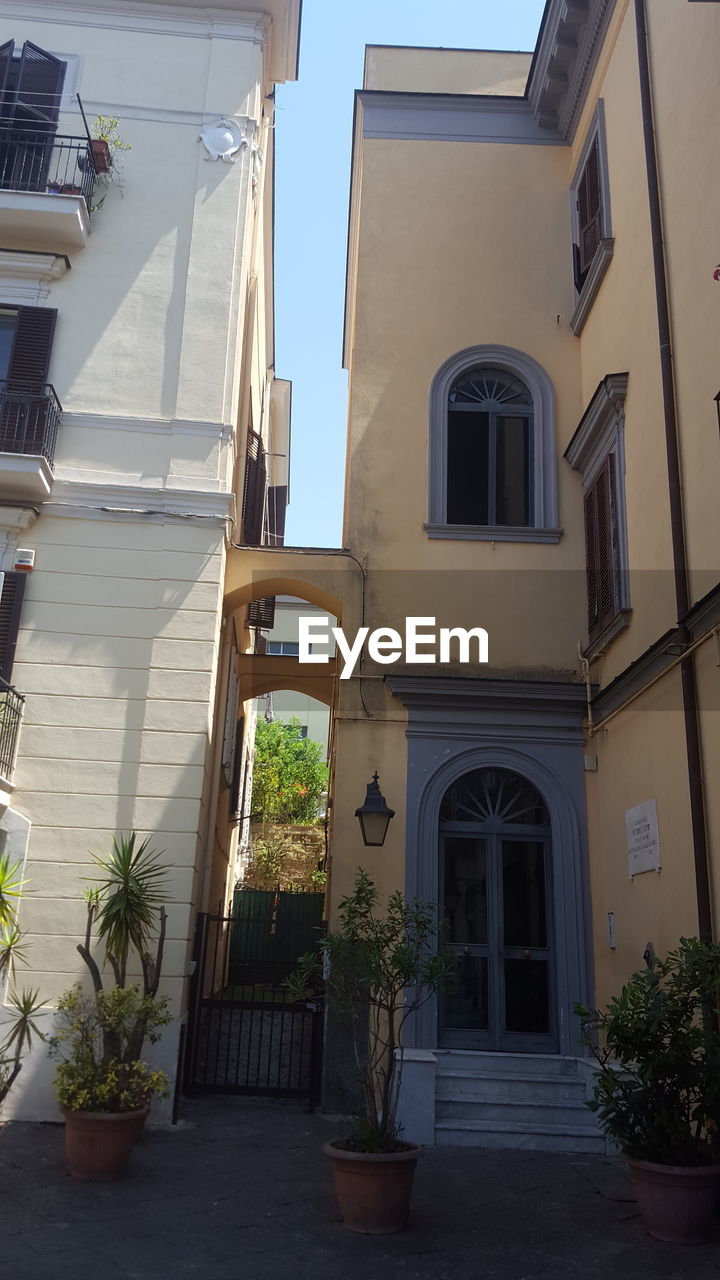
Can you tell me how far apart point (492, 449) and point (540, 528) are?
46.7 inches

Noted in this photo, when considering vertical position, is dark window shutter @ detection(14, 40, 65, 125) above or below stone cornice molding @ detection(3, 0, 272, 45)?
below

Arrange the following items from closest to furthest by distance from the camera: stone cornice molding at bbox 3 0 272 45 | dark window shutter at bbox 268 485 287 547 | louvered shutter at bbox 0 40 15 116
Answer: louvered shutter at bbox 0 40 15 116
stone cornice molding at bbox 3 0 272 45
dark window shutter at bbox 268 485 287 547

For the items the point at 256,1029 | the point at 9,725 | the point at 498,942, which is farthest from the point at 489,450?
the point at 256,1029

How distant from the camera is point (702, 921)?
7.64m

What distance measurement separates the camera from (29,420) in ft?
36.1

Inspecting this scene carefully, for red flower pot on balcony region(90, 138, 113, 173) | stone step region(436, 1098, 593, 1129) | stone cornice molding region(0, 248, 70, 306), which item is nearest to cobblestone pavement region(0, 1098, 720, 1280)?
stone step region(436, 1098, 593, 1129)

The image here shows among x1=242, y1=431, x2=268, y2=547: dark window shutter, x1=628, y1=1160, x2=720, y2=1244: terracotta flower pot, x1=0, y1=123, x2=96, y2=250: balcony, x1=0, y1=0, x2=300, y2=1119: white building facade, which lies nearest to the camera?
x1=628, y1=1160, x2=720, y2=1244: terracotta flower pot

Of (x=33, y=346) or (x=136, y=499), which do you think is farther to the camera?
(x=33, y=346)

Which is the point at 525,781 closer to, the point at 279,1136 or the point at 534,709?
the point at 534,709

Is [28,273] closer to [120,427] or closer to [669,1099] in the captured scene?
[120,427]

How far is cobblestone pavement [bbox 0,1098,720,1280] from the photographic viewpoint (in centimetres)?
597

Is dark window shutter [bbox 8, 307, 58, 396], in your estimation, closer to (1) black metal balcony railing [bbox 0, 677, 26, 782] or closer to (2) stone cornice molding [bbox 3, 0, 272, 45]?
(1) black metal balcony railing [bbox 0, 677, 26, 782]

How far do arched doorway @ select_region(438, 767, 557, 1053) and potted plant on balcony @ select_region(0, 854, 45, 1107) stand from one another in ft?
12.3

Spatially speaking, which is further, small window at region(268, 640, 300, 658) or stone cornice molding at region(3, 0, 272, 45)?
small window at region(268, 640, 300, 658)
